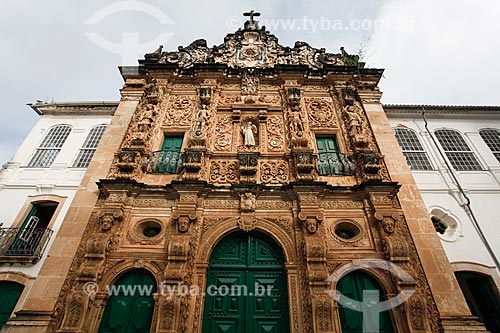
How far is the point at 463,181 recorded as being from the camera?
9.83 metres

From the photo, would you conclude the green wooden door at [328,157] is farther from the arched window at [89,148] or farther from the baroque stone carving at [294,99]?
the arched window at [89,148]

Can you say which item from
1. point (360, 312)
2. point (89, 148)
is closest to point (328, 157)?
point (360, 312)

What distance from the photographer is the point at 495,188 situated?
31.6ft

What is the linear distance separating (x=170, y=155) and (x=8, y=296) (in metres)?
6.25

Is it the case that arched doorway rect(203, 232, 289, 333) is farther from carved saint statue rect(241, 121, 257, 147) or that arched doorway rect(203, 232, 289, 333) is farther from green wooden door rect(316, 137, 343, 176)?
carved saint statue rect(241, 121, 257, 147)

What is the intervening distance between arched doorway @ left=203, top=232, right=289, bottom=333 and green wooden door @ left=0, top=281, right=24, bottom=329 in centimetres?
602

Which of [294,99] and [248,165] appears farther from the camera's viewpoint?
[294,99]

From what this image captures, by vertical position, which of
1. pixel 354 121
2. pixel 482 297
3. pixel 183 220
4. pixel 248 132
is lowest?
pixel 482 297

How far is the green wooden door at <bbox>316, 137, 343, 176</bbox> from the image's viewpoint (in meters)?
8.38

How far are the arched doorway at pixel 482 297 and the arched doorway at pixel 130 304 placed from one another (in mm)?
9072

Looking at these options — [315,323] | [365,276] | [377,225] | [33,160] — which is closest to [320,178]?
[377,225]

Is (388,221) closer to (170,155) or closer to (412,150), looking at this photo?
(412,150)

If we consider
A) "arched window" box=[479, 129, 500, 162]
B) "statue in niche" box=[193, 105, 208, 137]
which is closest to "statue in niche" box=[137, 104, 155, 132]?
"statue in niche" box=[193, 105, 208, 137]

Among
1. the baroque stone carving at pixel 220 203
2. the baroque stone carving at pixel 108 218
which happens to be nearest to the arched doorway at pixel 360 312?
the baroque stone carving at pixel 220 203
